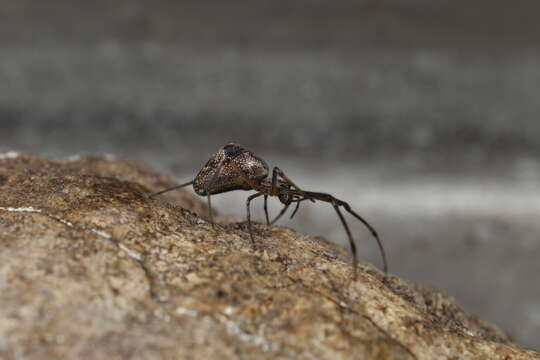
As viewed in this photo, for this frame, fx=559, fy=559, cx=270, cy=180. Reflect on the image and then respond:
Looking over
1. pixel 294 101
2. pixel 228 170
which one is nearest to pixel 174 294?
pixel 228 170

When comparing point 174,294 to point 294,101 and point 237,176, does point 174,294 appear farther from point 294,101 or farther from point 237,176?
point 294,101

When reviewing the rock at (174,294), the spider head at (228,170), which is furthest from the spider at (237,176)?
the rock at (174,294)

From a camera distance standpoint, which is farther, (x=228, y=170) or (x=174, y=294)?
(x=228, y=170)

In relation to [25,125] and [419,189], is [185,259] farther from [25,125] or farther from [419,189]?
[25,125]

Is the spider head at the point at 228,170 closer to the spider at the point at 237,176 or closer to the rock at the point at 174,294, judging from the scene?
the spider at the point at 237,176

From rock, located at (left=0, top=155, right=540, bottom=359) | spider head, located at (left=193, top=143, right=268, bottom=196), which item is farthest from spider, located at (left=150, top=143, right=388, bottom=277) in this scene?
rock, located at (left=0, top=155, right=540, bottom=359)

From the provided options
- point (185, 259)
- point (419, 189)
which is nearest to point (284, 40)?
point (419, 189)

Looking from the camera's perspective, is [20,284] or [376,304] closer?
[20,284]
